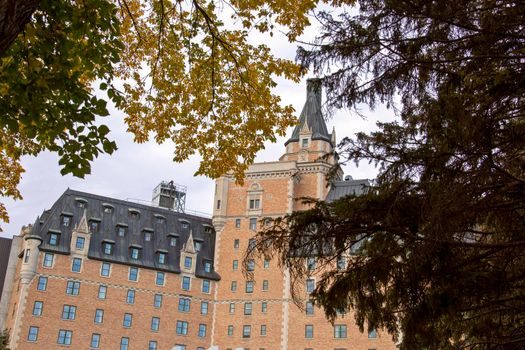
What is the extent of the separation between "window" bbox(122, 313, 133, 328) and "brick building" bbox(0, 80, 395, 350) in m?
0.23

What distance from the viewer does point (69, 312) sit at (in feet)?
157

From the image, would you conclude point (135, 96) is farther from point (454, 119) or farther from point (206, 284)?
point (206, 284)

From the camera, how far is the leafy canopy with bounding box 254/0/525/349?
8109 millimetres

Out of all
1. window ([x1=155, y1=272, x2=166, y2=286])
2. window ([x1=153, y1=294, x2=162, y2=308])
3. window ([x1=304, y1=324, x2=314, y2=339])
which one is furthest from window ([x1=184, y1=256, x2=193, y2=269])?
window ([x1=304, y1=324, x2=314, y2=339])

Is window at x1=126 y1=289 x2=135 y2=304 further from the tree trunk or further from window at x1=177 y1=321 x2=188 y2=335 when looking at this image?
the tree trunk

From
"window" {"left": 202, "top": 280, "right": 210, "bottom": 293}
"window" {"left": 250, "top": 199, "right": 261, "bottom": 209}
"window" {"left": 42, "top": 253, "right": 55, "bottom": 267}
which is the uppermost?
"window" {"left": 250, "top": 199, "right": 261, "bottom": 209}

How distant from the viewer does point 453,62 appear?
9.09 m

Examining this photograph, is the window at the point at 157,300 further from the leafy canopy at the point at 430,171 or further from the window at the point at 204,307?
the leafy canopy at the point at 430,171

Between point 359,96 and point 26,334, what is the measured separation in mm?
42890

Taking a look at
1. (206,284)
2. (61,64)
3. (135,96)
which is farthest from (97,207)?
(61,64)

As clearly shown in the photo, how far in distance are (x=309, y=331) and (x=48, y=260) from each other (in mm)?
21219

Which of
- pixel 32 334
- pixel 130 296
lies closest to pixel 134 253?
pixel 130 296

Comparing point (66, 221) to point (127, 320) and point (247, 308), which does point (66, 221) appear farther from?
point (247, 308)

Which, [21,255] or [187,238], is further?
[187,238]
